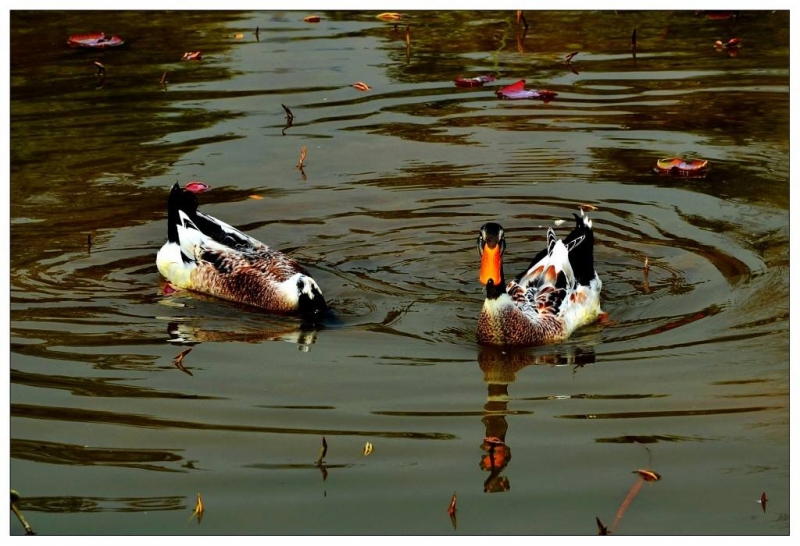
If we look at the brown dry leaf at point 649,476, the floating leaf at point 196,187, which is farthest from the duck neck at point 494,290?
the floating leaf at point 196,187

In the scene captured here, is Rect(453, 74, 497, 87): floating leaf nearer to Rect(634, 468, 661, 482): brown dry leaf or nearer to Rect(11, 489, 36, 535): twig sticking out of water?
Rect(634, 468, 661, 482): brown dry leaf

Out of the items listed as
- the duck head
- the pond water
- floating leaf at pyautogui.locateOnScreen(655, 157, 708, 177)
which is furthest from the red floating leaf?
the duck head

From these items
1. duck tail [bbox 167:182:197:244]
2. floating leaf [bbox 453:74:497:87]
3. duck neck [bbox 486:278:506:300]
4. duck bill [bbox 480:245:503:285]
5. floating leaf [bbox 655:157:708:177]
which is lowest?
duck neck [bbox 486:278:506:300]

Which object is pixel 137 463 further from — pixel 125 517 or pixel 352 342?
pixel 352 342

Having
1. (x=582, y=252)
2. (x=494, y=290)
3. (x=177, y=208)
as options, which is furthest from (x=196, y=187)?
(x=494, y=290)

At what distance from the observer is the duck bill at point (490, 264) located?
872cm

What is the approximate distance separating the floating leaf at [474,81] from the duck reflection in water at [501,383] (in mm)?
5810

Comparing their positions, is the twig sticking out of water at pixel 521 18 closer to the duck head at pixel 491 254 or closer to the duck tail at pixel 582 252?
the duck tail at pixel 582 252

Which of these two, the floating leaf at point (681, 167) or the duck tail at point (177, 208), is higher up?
the floating leaf at point (681, 167)

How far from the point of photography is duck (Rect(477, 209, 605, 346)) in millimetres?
8820

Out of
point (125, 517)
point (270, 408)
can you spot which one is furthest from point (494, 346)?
point (125, 517)

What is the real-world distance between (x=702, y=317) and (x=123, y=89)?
799cm

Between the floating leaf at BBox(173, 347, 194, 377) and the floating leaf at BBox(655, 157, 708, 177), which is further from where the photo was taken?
the floating leaf at BBox(655, 157, 708, 177)

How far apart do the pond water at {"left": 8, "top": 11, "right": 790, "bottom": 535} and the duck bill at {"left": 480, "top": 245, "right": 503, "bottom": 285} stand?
544mm
